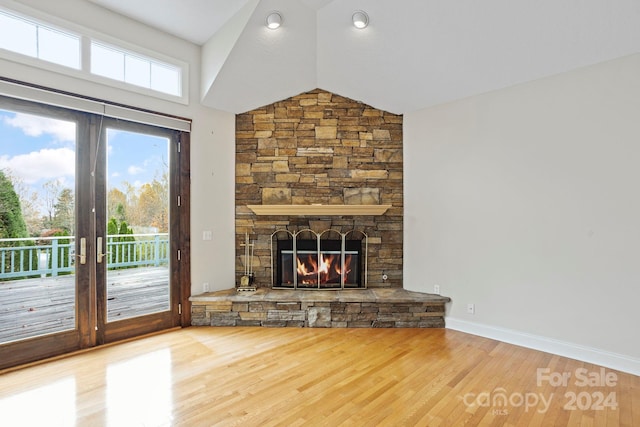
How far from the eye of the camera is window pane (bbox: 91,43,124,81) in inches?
126

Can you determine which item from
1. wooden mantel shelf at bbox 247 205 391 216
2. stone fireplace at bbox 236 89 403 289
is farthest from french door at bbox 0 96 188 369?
wooden mantel shelf at bbox 247 205 391 216

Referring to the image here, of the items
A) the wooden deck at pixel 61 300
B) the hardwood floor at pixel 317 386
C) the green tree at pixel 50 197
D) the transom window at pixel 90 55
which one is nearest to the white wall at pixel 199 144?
the transom window at pixel 90 55

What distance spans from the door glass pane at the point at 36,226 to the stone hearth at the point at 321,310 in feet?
4.50

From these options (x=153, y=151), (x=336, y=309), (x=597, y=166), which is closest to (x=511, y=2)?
(x=597, y=166)

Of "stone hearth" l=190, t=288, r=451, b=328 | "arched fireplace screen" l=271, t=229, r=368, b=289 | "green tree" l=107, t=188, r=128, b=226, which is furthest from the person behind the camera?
"arched fireplace screen" l=271, t=229, r=368, b=289

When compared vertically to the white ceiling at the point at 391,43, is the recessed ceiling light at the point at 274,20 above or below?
above

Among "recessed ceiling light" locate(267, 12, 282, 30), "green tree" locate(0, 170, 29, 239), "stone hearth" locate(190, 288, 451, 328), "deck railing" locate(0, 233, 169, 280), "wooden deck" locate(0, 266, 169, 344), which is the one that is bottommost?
"stone hearth" locate(190, 288, 451, 328)

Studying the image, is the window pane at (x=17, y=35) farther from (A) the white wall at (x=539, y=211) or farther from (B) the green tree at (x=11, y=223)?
(A) the white wall at (x=539, y=211)

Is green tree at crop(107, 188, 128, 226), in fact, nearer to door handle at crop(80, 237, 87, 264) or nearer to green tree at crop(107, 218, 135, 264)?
green tree at crop(107, 218, 135, 264)

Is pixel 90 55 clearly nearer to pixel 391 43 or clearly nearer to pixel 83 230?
pixel 83 230

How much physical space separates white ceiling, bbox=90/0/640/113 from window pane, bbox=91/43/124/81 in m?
0.43

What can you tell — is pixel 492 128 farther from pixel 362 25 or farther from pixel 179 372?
pixel 179 372

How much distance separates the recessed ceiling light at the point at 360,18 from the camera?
3.04 meters

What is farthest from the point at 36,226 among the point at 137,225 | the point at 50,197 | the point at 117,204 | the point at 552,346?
the point at 552,346
